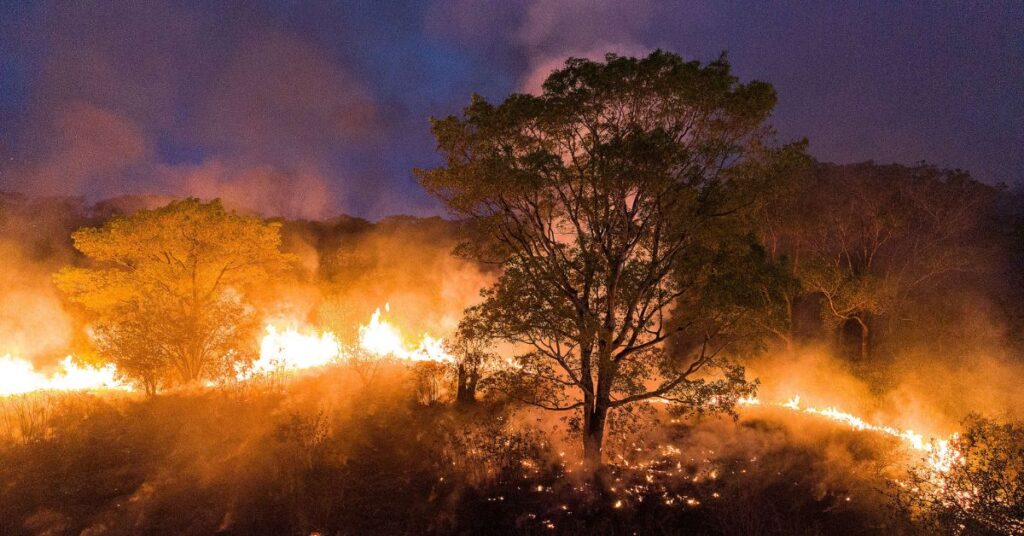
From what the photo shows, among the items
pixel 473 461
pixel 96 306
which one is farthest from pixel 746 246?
pixel 96 306

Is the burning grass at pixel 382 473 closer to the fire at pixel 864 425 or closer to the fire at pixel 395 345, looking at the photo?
the fire at pixel 864 425

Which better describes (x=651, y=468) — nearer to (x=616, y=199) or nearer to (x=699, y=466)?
(x=699, y=466)

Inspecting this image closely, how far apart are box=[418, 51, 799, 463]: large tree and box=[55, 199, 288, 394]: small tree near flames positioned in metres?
10.6

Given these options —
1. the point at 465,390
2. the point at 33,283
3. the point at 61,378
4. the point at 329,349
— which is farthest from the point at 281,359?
the point at 33,283

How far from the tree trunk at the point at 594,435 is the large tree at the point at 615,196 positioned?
3cm

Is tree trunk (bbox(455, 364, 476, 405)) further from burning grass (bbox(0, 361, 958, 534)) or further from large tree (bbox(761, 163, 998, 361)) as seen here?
large tree (bbox(761, 163, 998, 361))

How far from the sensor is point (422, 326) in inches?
1414

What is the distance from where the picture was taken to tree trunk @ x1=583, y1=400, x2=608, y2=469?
1317cm

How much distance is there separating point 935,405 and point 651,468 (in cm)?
1619

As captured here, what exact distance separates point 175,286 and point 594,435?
55.9 ft

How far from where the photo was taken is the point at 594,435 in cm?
1328

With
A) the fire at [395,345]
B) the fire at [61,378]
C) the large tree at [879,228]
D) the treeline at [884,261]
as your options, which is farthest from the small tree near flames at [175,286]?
the large tree at [879,228]

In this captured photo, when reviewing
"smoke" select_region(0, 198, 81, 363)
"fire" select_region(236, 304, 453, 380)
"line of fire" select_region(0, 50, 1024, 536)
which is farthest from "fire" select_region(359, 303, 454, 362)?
"smoke" select_region(0, 198, 81, 363)

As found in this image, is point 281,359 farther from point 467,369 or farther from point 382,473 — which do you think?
point 382,473
